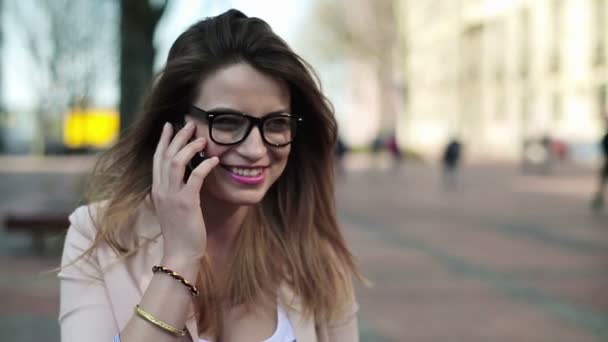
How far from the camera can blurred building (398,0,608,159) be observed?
115ft

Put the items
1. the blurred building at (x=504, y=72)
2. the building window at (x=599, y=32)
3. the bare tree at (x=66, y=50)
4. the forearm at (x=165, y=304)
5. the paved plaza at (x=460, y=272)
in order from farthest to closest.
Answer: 1. the blurred building at (x=504, y=72)
2. the building window at (x=599, y=32)
3. the bare tree at (x=66, y=50)
4. the paved plaza at (x=460, y=272)
5. the forearm at (x=165, y=304)

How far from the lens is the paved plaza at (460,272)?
5.47 metres

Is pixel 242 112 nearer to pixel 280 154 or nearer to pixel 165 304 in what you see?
pixel 280 154

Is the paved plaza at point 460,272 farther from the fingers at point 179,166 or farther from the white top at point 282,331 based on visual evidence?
the fingers at point 179,166

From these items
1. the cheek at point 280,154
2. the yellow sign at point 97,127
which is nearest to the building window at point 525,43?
the yellow sign at point 97,127

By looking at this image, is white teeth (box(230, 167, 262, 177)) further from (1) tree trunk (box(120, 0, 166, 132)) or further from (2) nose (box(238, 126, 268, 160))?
(1) tree trunk (box(120, 0, 166, 132))

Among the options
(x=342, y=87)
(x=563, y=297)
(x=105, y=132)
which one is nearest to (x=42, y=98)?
(x=105, y=132)

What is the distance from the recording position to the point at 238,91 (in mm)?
1774

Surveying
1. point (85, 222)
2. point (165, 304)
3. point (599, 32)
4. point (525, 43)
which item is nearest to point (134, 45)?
point (85, 222)

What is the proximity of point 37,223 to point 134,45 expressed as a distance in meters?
2.76

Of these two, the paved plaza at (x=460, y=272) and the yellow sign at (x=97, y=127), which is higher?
the yellow sign at (x=97, y=127)

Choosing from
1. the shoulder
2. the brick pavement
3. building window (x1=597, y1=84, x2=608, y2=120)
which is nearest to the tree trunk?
the brick pavement

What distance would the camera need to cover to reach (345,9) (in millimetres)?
47594

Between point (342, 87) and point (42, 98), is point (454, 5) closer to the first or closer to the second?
point (342, 87)
